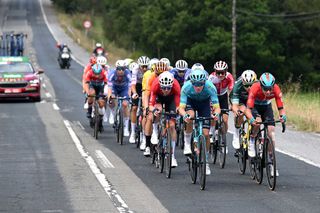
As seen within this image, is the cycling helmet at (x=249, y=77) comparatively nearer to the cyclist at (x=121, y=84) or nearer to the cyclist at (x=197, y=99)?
the cyclist at (x=197, y=99)

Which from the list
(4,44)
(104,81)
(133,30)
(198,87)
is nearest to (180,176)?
(198,87)

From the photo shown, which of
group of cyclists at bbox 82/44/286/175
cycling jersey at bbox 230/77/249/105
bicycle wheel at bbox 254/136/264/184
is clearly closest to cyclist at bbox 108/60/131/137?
group of cyclists at bbox 82/44/286/175

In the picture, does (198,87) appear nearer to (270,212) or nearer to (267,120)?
(267,120)

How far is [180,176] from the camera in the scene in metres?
13.8

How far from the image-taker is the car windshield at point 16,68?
32125 millimetres

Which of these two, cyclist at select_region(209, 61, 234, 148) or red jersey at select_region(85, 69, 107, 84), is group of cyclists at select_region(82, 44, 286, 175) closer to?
cyclist at select_region(209, 61, 234, 148)

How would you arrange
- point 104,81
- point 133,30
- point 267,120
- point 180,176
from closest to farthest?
point 267,120 < point 180,176 < point 104,81 < point 133,30

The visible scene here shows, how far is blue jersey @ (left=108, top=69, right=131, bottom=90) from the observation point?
19219mm

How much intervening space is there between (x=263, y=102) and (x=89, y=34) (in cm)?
7822

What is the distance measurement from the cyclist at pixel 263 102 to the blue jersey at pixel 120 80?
634 centimetres

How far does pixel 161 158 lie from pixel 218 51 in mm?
53872

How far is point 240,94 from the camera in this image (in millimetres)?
14359

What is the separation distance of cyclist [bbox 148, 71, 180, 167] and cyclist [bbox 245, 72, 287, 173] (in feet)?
4.32

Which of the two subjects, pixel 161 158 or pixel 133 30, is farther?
pixel 133 30
